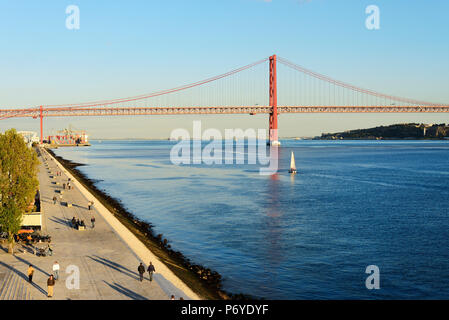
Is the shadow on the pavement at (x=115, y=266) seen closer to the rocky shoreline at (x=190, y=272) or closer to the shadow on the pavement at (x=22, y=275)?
the rocky shoreline at (x=190, y=272)

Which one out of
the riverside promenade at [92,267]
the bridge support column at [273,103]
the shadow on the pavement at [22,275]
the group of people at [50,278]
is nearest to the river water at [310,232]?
the riverside promenade at [92,267]

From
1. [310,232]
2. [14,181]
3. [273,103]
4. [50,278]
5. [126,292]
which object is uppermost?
[273,103]

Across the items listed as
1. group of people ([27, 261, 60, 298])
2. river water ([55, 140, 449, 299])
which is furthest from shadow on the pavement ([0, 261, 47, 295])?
river water ([55, 140, 449, 299])

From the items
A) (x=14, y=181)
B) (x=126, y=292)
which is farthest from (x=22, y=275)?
(x=14, y=181)

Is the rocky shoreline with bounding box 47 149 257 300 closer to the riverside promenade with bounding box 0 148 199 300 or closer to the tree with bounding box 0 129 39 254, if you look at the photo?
the riverside promenade with bounding box 0 148 199 300

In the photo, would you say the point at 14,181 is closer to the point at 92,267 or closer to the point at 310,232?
the point at 92,267

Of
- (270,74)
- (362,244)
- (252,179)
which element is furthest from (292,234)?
(270,74)
